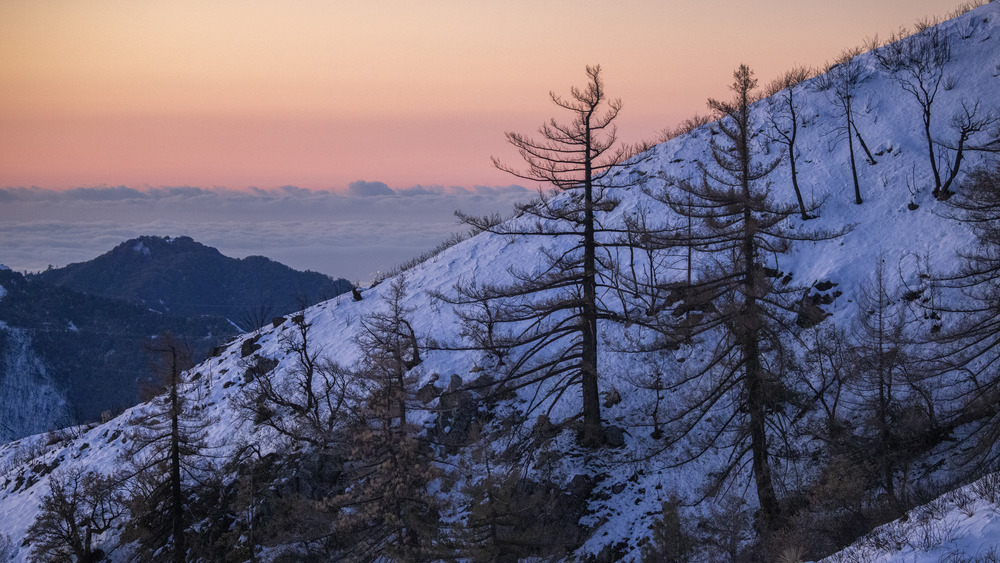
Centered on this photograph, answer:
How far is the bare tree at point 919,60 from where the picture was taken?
107 feet

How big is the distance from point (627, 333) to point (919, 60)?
2486 centimetres

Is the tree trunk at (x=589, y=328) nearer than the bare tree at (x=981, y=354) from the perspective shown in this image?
No

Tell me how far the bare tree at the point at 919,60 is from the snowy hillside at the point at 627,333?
0.49m

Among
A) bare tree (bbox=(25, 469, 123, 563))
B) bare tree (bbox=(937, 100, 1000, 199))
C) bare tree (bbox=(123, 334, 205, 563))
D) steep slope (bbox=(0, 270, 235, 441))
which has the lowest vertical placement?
steep slope (bbox=(0, 270, 235, 441))

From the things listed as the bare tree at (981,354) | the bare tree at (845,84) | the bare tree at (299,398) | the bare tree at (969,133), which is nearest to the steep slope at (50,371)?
the bare tree at (299,398)

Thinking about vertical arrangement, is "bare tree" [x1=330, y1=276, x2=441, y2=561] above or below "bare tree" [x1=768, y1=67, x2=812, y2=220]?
below

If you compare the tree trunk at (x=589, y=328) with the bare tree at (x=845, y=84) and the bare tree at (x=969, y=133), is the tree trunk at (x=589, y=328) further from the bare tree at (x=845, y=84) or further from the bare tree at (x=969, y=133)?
the bare tree at (x=845, y=84)

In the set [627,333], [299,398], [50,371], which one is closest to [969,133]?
[627,333]

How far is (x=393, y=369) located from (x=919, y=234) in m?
21.1

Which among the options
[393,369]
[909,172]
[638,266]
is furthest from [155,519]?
[909,172]

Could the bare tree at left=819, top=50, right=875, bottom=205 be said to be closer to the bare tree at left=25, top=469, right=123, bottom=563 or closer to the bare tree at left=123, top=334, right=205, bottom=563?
the bare tree at left=123, top=334, right=205, bottom=563

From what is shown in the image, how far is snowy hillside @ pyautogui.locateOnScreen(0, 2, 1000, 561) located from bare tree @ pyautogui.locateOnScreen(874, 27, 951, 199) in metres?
0.49

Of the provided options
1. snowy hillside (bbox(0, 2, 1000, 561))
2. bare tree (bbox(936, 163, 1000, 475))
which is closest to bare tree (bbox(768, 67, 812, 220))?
snowy hillside (bbox(0, 2, 1000, 561))

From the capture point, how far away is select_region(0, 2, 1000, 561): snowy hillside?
20.3 meters
